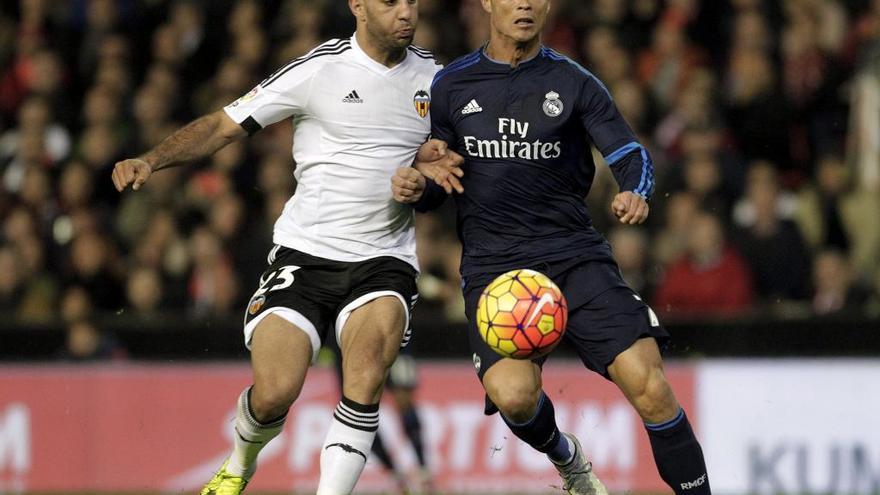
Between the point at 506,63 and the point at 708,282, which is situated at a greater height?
the point at 506,63

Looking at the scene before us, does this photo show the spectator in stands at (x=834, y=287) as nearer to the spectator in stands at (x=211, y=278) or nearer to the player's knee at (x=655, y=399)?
the spectator in stands at (x=211, y=278)

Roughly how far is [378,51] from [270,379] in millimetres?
1797

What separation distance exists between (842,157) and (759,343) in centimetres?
222

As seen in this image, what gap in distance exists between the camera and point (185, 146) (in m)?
8.13

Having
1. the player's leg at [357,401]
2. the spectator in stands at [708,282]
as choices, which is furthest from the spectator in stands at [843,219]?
the player's leg at [357,401]

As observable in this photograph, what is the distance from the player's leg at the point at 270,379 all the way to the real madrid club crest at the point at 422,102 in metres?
1.27

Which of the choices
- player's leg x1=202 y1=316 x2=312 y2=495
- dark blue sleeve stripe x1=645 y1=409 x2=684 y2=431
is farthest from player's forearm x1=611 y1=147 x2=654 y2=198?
player's leg x1=202 y1=316 x2=312 y2=495

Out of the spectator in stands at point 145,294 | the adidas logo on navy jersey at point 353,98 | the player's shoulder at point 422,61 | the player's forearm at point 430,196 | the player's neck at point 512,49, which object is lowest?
the spectator in stands at point 145,294

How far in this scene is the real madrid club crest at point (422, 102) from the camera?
828cm

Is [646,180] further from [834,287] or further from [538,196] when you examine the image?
[834,287]

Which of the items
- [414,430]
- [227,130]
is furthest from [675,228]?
[227,130]

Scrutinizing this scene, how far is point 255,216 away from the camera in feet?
47.8

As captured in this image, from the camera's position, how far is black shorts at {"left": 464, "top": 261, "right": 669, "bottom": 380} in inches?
306

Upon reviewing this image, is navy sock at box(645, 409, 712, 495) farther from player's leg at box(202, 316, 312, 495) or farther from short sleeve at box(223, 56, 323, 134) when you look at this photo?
short sleeve at box(223, 56, 323, 134)
